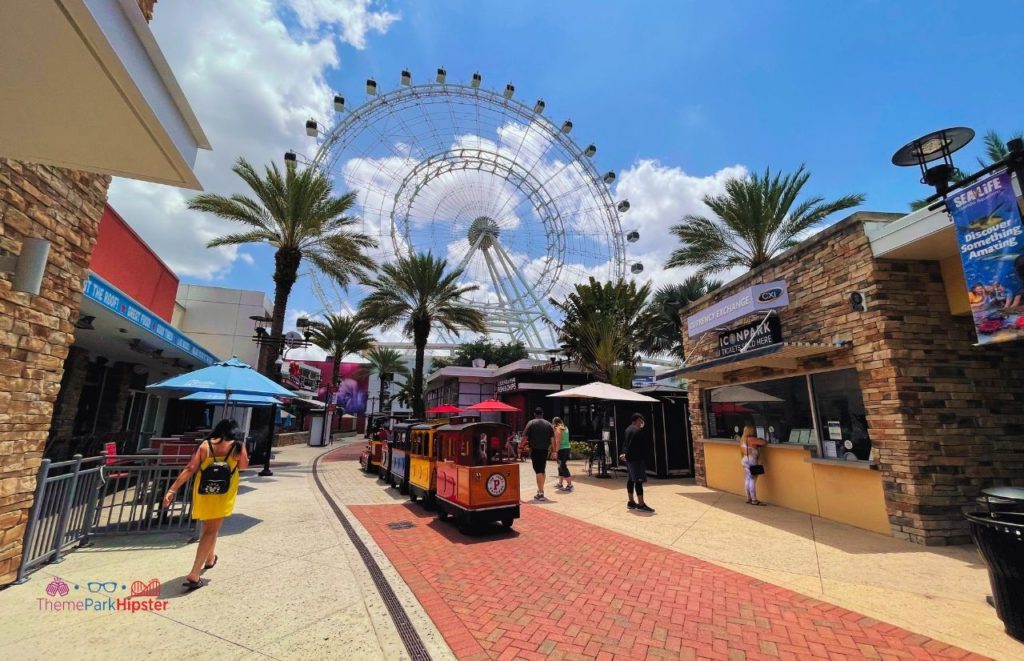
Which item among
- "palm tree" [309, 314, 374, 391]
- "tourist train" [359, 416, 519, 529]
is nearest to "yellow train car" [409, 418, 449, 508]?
"tourist train" [359, 416, 519, 529]

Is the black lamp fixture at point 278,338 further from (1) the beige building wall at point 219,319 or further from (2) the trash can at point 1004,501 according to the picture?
(2) the trash can at point 1004,501

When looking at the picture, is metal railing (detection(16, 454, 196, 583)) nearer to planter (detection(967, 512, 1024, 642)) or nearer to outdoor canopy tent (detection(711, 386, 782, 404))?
planter (detection(967, 512, 1024, 642))

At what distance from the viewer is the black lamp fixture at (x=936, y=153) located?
17.1 feet

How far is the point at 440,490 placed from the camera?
25.6ft

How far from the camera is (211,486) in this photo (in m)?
4.71

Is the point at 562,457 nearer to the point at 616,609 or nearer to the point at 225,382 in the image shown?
the point at 616,609

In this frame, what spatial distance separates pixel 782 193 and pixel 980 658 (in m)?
A: 15.5

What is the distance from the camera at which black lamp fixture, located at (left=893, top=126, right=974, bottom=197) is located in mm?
5219

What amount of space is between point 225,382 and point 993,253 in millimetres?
12724

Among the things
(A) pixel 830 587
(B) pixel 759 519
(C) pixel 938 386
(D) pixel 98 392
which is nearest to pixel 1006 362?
(C) pixel 938 386

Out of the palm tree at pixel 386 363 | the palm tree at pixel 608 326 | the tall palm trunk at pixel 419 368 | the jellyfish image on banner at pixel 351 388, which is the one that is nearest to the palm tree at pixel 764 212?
the palm tree at pixel 608 326

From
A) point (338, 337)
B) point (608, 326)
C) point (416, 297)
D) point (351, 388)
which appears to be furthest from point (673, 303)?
point (351, 388)

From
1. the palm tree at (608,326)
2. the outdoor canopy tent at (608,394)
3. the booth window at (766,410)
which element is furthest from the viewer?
the palm tree at (608,326)

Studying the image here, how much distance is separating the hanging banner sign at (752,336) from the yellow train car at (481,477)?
5.66 m
